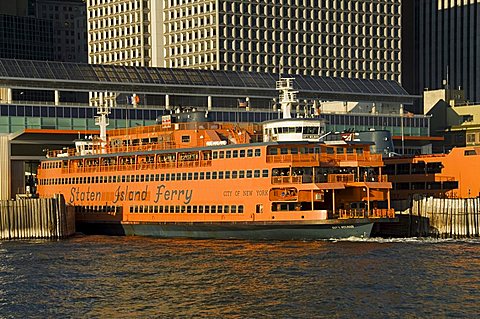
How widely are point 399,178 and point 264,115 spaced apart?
42.1 m

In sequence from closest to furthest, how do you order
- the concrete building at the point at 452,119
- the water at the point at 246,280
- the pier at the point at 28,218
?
the water at the point at 246,280, the pier at the point at 28,218, the concrete building at the point at 452,119

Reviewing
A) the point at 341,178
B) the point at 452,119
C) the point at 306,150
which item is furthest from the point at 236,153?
the point at 452,119

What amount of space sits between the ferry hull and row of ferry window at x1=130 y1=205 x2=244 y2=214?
1.28 metres

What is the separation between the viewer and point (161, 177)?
98938 mm

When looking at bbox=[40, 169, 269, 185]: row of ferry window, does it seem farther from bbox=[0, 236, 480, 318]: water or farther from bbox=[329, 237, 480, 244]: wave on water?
bbox=[329, 237, 480, 244]: wave on water

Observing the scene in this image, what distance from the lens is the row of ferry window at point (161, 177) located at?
9019 cm

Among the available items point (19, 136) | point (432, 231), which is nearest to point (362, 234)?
point (432, 231)

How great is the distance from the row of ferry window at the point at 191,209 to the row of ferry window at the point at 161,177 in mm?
2625

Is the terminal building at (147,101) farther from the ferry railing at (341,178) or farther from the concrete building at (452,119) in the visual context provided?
the ferry railing at (341,178)

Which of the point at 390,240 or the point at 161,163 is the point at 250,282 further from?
the point at 161,163

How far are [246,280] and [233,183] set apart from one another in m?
24.5

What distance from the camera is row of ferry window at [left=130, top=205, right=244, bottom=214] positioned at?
9131 centimetres

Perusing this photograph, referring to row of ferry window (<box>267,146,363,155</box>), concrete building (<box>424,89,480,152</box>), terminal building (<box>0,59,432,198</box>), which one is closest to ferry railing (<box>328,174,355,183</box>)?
row of ferry window (<box>267,146,363,155</box>)

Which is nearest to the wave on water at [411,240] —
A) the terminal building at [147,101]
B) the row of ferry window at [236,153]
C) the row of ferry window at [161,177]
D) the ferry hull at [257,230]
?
the ferry hull at [257,230]
